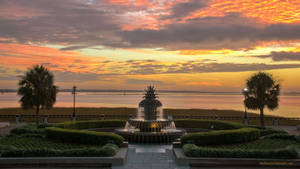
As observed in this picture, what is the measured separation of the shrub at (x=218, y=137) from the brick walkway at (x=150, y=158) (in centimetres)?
146

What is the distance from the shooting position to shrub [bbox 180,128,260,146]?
55.7 ft

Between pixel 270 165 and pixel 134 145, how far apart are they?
354 inches

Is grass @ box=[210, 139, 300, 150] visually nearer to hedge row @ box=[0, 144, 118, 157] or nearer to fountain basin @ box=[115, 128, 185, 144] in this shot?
fountain basin @ box=[115, 128, 185, 144]

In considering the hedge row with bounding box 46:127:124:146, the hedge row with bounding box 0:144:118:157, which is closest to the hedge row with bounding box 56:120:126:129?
the hedge row with bounding box 46:127:124:146

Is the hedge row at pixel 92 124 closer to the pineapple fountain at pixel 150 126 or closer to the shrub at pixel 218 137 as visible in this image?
the pineapple fountain at pixel 150 126

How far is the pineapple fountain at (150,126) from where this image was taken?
19.9 m

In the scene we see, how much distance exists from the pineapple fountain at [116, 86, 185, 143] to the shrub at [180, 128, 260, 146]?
3176 millimetres

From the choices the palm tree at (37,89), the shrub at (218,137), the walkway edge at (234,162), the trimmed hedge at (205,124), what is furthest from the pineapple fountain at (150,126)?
the palm tree at (37,89)

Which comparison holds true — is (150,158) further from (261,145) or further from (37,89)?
(37,89)

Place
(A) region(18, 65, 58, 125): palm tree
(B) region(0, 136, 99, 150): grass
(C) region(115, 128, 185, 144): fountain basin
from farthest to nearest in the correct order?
1. (A) region(18, 65, 58, 125): palm tree
2. (C) region(115, 128, 185, 144): fountain basin
3. (B) region(0, 136, 99, 150): grass

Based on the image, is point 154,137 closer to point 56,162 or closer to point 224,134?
point 224,134

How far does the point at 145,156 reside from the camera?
15.4 meters

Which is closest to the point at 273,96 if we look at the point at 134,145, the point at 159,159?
the point at 134,145

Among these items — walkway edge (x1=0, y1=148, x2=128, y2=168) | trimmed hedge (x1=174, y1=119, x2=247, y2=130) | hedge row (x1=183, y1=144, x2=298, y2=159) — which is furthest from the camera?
trimmed hedge (x1=174, y1=119, x2=247, y2=130)
